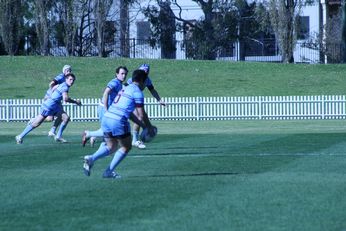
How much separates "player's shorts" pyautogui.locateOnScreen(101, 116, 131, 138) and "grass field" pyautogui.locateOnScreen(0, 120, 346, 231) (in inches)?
25.9

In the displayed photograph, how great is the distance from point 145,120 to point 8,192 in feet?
10.9

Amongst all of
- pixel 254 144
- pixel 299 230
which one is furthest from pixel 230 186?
pixel 254 144

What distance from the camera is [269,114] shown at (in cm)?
4456

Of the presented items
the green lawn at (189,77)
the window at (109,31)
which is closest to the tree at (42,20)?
the green lawn at (189,77)

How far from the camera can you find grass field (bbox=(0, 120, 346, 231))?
10562mm

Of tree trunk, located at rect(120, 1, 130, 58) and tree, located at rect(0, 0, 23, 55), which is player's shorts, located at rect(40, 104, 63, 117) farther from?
tree trunk, located at rect(120, 1, 130, 58)

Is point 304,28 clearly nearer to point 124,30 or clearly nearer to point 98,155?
point 124,30

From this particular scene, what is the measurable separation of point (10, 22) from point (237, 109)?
18.1 meters

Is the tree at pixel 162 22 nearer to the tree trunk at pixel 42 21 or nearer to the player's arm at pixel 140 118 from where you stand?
the tree trunk at pixel 42 21

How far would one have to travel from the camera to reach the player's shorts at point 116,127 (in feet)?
48.1

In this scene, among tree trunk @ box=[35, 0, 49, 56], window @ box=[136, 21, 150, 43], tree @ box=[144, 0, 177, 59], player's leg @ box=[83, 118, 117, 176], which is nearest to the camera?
player's leg @ box=[83, 118, 117, 176]

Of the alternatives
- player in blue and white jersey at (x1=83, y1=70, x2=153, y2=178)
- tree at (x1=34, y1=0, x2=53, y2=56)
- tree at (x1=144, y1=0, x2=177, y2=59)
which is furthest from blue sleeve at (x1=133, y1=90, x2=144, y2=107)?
tree at (x1=144, y1=0, x2=177, y2=59)

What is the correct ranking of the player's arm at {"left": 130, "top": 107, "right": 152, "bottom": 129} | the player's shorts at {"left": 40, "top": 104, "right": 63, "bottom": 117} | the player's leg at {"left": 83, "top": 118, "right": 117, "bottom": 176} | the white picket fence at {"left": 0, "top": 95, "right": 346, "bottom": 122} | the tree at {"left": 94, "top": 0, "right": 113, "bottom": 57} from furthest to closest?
the tree at {"left": 94, "top": 0, "right": 113, "bottom": 57} → the white picket fence at {"left": 0, "top": 95, "right": 346, "bottom": 122} → the player's shorts at {"left": 40, "top": 104, "right": 63, "bottom": 117} → the player's arm at {"left": 130, "top": 107, "right": 152, "bottom": 129} → the player's leg at {"left": 83, "top": 118, "right": 117, "bottom": 176}

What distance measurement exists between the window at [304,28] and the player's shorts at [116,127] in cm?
4372
